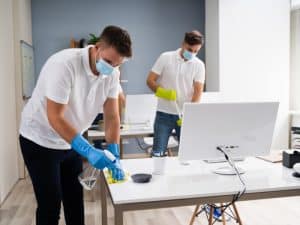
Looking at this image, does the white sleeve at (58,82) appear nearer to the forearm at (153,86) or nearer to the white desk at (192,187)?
the white desk at (192,187)

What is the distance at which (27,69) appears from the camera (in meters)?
4.34

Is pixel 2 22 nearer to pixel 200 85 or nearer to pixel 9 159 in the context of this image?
pixel 9 159

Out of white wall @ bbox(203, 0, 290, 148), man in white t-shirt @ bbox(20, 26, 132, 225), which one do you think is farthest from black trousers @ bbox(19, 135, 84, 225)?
white wall @ bbox(203, 0, 290, 148)

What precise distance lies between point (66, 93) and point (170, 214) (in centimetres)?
178

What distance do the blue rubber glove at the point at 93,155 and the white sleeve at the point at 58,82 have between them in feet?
0.64

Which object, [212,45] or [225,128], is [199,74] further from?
[212,45]

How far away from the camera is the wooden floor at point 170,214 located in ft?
9.25

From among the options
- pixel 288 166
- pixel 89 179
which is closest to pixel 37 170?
pixel 89 179

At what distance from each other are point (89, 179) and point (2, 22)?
94.3 inches

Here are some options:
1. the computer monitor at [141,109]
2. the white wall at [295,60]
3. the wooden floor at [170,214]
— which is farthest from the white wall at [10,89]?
the white wall at [295,60]

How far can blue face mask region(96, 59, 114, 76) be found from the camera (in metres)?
1.58

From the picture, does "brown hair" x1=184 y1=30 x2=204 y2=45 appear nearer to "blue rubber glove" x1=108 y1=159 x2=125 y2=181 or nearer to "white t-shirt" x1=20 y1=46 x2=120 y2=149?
"white t-shirt" x1=20 y1=46 x2=120 y2=149

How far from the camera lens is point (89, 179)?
171cm

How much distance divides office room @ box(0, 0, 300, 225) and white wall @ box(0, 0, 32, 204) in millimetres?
16
